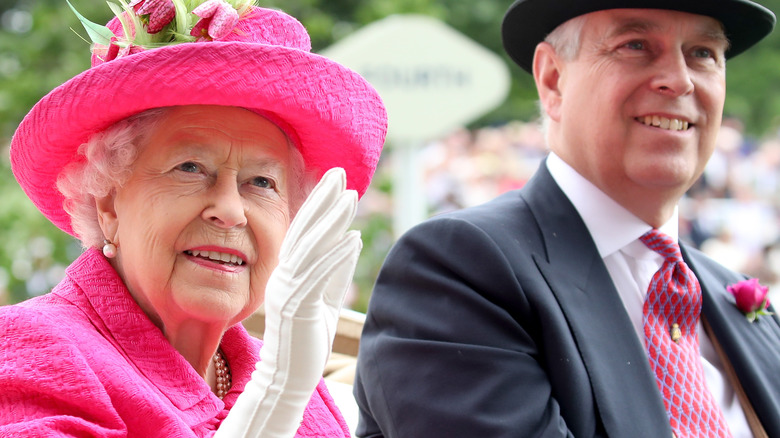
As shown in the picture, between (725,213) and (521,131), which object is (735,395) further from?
(521,131)

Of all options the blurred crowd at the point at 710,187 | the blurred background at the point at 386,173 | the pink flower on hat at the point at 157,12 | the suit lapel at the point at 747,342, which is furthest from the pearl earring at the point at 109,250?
the blurred crowd at the point at 710,187

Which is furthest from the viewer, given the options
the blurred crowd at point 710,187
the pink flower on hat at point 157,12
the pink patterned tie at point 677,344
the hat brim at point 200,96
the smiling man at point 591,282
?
the blurred crowd at point 710,187

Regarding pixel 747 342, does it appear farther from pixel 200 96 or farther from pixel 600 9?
pixel 200 96

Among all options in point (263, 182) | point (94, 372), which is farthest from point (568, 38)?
point (94, 372)

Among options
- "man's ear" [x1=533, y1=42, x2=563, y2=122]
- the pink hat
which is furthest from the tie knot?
the pink hat

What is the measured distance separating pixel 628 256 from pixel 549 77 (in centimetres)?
55

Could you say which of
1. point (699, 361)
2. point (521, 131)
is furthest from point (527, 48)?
point (521, 131)

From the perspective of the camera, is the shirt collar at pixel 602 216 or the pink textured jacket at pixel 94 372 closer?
the pink textured jacket at pixel 94 372

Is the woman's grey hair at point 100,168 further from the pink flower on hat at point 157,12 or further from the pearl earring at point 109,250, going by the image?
the pink flower on hat at point 157,12

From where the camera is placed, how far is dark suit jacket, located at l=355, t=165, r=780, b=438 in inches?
86.7

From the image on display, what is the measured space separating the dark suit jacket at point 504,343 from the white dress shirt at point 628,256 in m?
0.06

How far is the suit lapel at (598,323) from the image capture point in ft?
7.37

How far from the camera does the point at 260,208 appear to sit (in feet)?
6.40

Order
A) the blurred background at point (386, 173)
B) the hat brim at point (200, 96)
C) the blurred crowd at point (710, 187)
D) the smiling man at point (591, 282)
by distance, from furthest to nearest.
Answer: the blurred crowd at point (710, 187) → the blurred background at point (386, 173) → the smiling man at point (591, 282) → the hat brim at point (200, 96)
